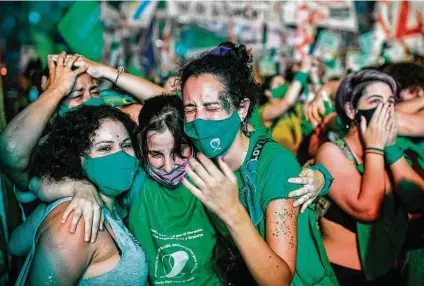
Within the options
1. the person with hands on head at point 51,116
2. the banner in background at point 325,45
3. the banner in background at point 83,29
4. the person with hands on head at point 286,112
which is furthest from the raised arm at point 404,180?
the banner in background at point 325,45

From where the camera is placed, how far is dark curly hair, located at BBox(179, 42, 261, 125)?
6.88 feet

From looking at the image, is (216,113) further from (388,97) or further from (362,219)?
(388,97)

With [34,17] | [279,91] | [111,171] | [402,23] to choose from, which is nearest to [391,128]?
[111,171]

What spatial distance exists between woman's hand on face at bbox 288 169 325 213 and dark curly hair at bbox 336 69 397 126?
90 centimetres

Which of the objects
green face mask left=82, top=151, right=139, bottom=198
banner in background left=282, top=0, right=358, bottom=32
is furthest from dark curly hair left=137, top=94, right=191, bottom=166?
banner in background left=282, top=0, right=358, bottom=32

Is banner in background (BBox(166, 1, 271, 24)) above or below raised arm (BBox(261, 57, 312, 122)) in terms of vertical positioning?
above

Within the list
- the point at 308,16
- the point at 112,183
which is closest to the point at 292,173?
the point at 112,183

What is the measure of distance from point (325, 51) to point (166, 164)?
684cm

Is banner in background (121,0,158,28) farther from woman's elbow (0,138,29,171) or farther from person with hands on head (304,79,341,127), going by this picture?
woman's elbow (0,138,29,171)

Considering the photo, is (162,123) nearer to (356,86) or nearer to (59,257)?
(59,257)

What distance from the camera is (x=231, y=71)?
2.14 meters

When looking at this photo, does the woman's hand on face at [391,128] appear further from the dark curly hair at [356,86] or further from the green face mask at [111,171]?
the green face mask at [111,171]

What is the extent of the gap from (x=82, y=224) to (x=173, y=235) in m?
0.54

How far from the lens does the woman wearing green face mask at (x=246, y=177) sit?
4.76ft
